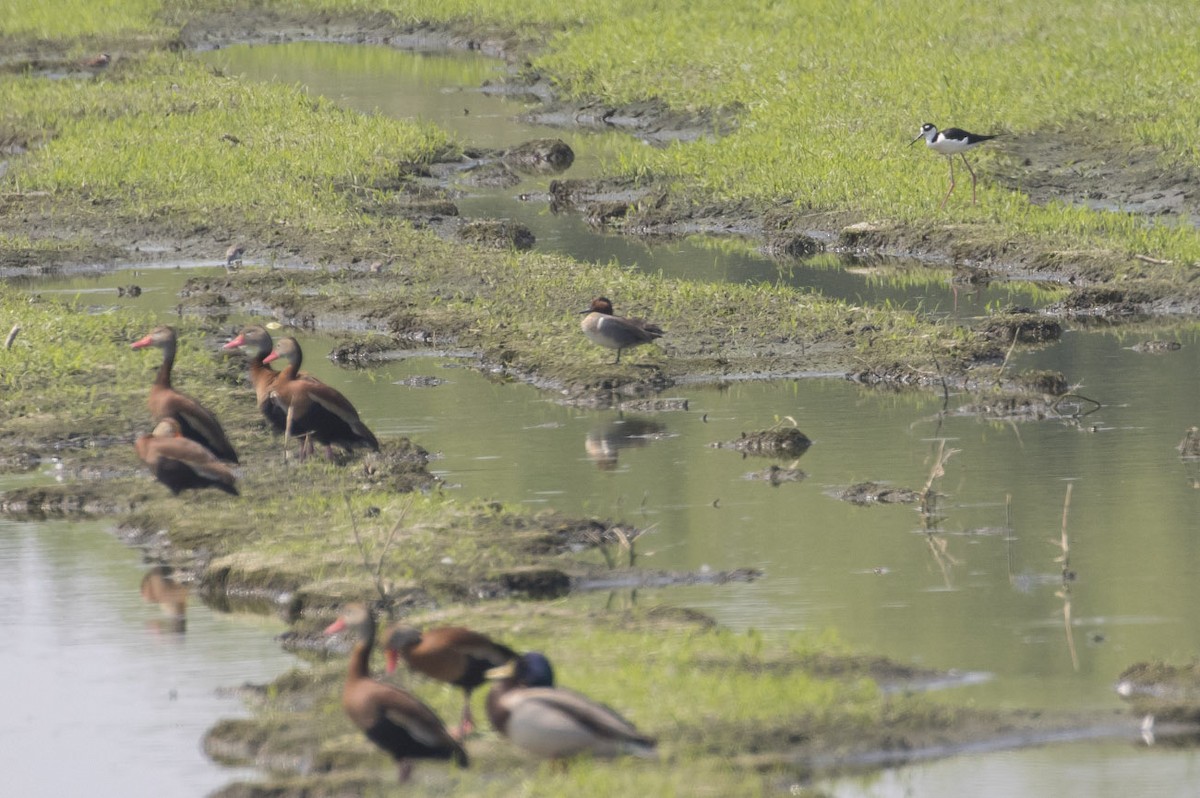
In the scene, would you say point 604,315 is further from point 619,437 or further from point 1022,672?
point 1022,672

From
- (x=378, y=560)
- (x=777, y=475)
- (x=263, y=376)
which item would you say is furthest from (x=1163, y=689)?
(x=263, y=376)

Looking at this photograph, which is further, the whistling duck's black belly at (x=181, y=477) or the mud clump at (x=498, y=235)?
the mud clump at (x=498, y=235)

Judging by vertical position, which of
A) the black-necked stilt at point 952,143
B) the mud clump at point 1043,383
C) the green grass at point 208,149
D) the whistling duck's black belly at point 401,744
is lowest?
the whistling duck's black belly at point 401,744

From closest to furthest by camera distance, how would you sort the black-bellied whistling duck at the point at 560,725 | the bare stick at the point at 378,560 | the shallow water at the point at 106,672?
the black-bellied whistling duck at the point at 560,725
the shallow water at the point at 106,672
the bare stick at the point at 378,560

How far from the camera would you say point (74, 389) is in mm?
14703

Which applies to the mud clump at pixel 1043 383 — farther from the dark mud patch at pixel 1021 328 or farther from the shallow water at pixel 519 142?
the shallow water at pixel 519 142

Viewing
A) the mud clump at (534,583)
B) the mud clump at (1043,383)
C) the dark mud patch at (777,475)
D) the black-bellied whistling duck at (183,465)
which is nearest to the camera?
the mud clump at (534,583)

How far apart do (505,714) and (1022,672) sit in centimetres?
261

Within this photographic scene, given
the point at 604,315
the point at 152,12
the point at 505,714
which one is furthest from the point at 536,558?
the point at 152,12

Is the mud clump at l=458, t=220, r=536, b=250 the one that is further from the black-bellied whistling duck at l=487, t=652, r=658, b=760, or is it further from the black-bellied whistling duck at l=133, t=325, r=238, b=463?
the black-bellied whistling duck at l=487, t=652, r=658, b=760

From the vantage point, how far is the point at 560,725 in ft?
23.7

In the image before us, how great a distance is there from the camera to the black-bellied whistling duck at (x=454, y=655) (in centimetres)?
792

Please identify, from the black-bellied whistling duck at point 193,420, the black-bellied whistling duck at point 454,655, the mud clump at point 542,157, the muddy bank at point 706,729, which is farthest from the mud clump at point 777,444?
the mud clump at point 542,157

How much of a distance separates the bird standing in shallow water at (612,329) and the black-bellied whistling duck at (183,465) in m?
3.99
